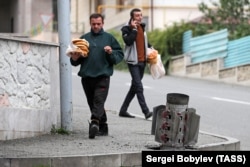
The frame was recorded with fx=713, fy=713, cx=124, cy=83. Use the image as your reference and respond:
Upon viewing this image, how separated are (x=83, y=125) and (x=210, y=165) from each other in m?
4.64

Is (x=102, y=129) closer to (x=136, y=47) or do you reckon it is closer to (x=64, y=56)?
(x=64, y=56)

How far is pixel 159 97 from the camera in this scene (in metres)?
18.6

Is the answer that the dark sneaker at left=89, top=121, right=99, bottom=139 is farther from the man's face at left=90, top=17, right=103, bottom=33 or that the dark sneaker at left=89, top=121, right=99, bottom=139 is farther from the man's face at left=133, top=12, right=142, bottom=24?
the man's face at left=133, top=12, right=142, bottom=24

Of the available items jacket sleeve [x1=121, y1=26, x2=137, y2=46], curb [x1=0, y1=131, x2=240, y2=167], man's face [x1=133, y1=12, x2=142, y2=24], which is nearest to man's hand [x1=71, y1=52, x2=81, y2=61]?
curb [x1=0, y1=131, x2=240, y2=167]

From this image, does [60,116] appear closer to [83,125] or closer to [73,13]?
[83,125]

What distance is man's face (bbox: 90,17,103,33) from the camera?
412 inches

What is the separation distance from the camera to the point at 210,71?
1105 inches

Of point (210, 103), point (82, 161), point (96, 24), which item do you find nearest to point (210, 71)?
point (210, 103)

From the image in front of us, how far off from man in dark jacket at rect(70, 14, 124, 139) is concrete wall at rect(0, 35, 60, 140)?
0.70m

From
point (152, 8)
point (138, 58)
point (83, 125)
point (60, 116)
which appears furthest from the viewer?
point (152, 8)

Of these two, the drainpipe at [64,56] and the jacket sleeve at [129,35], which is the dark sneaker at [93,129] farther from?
the jacket sleeve at [129,35]

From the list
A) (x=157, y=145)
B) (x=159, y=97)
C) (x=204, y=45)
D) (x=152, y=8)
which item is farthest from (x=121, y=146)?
(x=152, y=8)

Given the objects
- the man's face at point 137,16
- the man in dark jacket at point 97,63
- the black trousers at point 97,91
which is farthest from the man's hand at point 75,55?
the man's face at point 137,16

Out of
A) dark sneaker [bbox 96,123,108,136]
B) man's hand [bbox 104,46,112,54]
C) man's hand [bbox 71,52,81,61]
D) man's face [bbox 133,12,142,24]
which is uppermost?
man's face [bbox 133,12,142,24]
